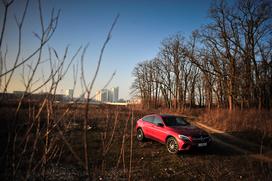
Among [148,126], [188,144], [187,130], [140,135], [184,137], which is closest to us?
[188,144]

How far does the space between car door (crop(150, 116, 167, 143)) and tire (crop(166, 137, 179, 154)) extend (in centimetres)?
40

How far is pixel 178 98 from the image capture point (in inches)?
1620

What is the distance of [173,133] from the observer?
8.79m

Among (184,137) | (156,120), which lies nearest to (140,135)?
(156,120)

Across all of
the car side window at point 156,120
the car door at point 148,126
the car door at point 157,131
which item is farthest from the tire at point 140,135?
the car side window at point 156,120

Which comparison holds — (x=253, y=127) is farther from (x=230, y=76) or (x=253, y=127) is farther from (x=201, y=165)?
(x=230, y=76)

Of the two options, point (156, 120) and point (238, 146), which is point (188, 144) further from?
point (238, 146)

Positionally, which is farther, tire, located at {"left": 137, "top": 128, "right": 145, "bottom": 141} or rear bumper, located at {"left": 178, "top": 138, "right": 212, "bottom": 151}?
tire, located at {"left": 137, "top": 128, "right": 145, "bottom": 141}

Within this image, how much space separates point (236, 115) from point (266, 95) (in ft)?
29.1

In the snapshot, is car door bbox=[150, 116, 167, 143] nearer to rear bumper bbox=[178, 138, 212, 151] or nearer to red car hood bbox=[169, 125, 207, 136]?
red car hood bbox=[169, 125, 207, 136]

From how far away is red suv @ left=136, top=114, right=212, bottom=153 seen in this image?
8.42 meters

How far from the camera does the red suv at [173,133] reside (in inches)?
332

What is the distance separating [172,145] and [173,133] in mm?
548

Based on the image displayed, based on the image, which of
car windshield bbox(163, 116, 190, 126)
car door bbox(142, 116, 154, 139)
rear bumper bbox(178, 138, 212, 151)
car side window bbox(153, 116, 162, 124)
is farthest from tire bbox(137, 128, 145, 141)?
rear bumper bbox(178, 138, 212, 151)
